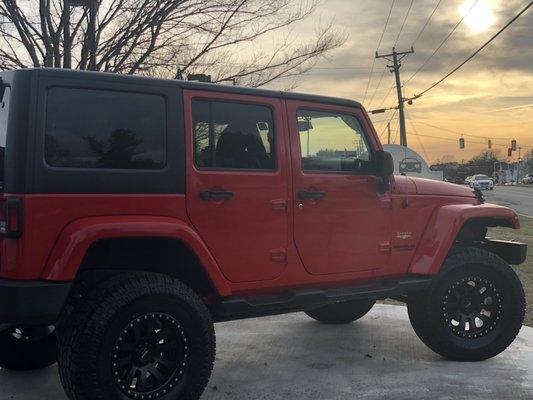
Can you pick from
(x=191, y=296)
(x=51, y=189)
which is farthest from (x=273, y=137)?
(x=51, y=189)

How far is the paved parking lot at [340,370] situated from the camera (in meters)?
4.10

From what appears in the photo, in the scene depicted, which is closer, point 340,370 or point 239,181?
point 239,181

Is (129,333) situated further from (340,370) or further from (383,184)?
(383,184)

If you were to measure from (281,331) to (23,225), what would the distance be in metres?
3.19

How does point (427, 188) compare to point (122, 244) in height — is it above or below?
above

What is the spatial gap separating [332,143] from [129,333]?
6.74 feet

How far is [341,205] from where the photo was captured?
4277 millimetres

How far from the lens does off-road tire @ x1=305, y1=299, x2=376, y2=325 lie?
590 centimetres

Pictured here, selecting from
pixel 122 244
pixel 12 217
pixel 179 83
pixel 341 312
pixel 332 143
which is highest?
pixel 179 83

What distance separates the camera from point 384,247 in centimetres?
452

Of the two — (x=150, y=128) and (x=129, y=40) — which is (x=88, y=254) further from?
(x=129, y=40)

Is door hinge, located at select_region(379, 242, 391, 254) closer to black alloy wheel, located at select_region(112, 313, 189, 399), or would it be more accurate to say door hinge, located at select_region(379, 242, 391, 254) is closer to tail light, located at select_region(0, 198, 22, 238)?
black alloy wheel, located at select_region(112, 313, 189, 399)

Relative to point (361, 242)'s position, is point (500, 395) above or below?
below

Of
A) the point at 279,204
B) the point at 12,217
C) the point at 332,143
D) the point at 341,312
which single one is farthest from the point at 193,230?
the point at 341,312
